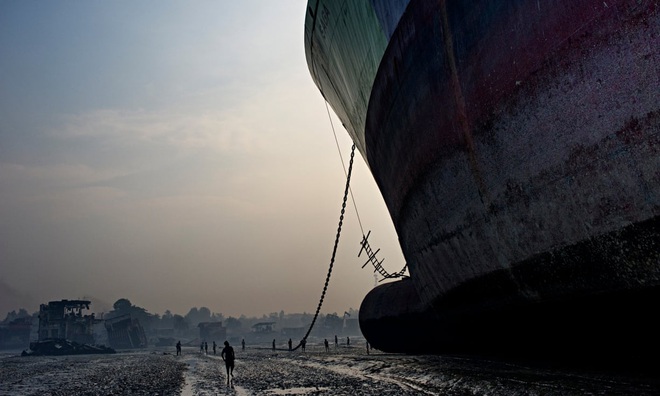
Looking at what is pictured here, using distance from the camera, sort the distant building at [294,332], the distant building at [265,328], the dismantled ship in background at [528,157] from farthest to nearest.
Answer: the distant building at [294,332], the distant building at [265,328], the dismantled ship in background at [528,157]

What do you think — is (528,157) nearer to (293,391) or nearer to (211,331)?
(293,391)

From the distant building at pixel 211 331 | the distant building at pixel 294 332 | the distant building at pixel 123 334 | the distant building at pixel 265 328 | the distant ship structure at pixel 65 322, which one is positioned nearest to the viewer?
the distant ship structure at pixel 65 322

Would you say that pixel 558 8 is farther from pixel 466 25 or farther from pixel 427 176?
pixel 427 176

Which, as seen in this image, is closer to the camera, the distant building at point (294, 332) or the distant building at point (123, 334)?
the distant building at point (123, 334)

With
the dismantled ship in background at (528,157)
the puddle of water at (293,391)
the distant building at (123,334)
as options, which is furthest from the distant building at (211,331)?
the dismantled ship in background at (528,157)

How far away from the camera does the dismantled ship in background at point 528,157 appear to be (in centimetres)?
409

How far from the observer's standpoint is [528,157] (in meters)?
5.08

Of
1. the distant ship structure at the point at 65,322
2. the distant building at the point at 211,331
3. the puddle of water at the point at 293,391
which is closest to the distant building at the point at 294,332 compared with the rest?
the distant building at the point at 211,331

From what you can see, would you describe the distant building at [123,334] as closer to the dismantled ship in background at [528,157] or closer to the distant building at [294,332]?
the distant building at [294,332]

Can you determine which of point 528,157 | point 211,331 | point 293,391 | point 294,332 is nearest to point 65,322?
point 211,331

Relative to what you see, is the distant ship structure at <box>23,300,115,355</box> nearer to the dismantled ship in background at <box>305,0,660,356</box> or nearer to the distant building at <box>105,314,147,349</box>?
the distant building at <box>105,314,147,349</box>

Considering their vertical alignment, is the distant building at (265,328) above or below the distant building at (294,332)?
above

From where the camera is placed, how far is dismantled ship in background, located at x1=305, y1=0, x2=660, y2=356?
4090 millimetres

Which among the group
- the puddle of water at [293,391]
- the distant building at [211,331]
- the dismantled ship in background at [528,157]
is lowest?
the puddle of water at [293,391]
